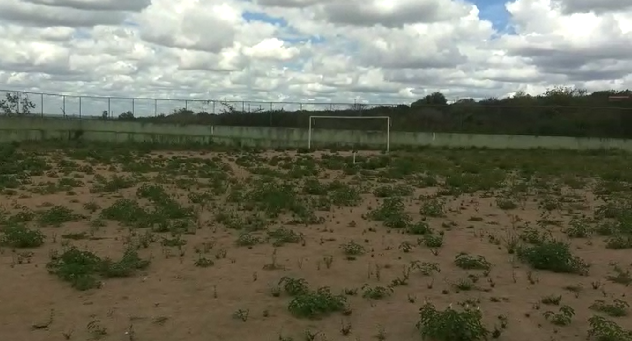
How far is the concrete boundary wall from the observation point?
40812 millimetres

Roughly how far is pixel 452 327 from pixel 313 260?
370 centimetres

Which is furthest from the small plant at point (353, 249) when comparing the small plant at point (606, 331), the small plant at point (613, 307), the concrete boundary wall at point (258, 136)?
the concrete boundary wall at point (258, 136)

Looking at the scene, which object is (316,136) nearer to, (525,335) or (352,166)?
(352,166)

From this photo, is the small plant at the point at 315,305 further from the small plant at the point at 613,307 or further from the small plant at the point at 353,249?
the small plant at the point at 613,307

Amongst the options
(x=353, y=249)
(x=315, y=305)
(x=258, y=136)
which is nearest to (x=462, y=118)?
(x=258, y=136)

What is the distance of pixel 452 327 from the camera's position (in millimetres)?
6723

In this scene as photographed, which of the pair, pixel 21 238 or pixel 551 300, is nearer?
pixel 551 300

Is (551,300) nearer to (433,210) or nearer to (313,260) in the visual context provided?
(313,260)

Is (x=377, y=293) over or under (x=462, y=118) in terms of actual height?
under

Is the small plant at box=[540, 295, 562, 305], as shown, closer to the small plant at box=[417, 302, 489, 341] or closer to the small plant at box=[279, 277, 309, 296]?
the small plant at box=[417, 302, 489, 341]

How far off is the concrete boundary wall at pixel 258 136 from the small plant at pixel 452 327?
33.5 metres

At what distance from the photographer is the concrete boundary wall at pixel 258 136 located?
40812 mm

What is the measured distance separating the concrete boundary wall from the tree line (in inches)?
64.0

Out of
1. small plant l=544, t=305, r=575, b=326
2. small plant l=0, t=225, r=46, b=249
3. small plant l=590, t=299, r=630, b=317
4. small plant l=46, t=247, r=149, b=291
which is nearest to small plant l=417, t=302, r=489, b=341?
small plant l=544, t=305, r=575, b=326
